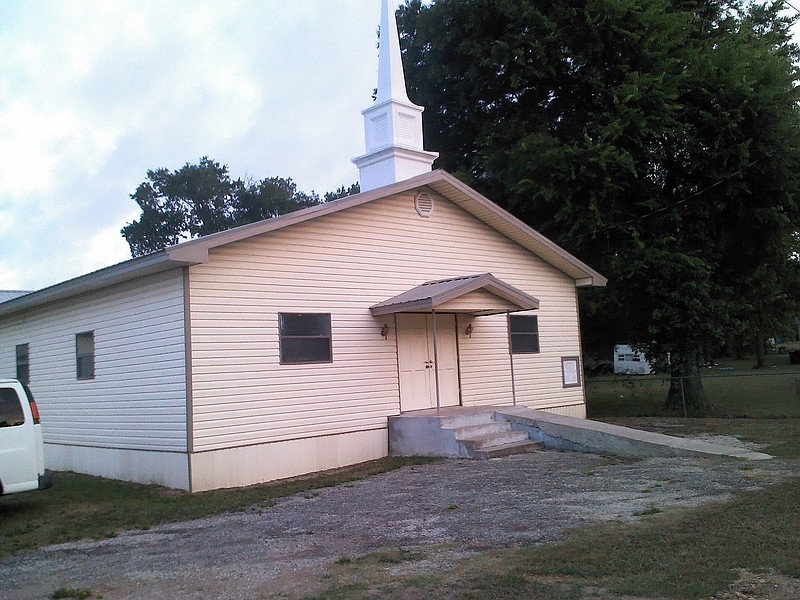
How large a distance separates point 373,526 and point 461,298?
650cm

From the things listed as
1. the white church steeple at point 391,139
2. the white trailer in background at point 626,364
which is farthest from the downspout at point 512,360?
the white trailer in background at point 626,364

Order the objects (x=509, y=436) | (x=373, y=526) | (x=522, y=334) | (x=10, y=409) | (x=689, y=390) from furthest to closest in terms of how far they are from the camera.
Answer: (x=689, y=390), (x=522, y=334), (x=509, y=436), (x=10, y=409), (x=373, y=526)

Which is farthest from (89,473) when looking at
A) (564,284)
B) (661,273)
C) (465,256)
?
(661,273)

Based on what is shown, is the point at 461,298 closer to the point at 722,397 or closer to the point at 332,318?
the point at 332,318

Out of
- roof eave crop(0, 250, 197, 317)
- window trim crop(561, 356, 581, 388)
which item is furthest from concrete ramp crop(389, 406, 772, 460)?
roof eave crop(0, 250, 197, 317)

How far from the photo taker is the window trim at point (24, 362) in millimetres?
16875

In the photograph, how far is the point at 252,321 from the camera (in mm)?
12688

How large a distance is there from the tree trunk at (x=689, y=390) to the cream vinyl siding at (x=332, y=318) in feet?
19.4

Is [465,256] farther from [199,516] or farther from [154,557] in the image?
[154,557]

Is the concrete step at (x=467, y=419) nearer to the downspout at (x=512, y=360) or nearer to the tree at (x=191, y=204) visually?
the downspout at (x=512, y=360)

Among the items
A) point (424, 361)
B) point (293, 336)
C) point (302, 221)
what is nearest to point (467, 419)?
point (424, 361)

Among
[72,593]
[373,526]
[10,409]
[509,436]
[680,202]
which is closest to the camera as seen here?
[72,593]

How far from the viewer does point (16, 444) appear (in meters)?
10.2

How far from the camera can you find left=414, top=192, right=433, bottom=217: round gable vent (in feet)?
51.4
